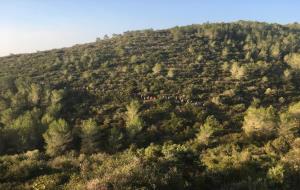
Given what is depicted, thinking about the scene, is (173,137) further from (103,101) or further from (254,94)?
(254,94)

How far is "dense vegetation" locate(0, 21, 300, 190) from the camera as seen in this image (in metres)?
12.3

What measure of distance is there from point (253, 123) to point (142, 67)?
32.6 meters

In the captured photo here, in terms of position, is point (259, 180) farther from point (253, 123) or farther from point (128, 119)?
point (128, 119)

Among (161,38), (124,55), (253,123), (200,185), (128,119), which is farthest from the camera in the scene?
(161,38)

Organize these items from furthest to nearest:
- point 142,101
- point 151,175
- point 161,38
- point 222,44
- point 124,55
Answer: point 161,38 → point 222,44 → point 124,55 → point 142,101 → point 151,175

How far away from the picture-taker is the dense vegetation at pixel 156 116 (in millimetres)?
12312

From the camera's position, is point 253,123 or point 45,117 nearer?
point 253,123

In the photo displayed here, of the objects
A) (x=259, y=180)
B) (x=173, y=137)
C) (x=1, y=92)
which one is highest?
(x=259, y=180)

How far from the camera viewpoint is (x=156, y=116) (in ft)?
146

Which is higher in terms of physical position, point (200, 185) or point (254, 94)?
point (200, 185)

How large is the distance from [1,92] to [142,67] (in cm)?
2439

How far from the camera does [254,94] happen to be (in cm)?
5228

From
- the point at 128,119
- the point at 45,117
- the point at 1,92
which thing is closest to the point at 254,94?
the point at 128,119

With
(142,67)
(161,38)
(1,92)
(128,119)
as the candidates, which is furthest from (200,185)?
(161,38)
